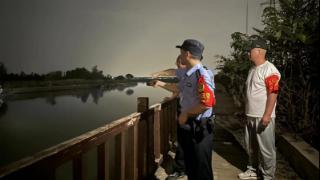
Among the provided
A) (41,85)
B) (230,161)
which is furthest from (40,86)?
(230,161)

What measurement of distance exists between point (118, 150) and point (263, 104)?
1700 mm

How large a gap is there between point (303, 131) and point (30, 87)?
3857 inches

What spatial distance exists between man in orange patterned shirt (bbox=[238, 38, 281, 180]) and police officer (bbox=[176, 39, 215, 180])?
3.18ft

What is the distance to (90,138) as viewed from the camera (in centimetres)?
245

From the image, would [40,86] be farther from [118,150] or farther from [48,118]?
[118,150]

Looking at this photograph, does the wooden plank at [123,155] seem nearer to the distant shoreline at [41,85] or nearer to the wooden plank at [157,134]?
the wooden plank at [157,134]

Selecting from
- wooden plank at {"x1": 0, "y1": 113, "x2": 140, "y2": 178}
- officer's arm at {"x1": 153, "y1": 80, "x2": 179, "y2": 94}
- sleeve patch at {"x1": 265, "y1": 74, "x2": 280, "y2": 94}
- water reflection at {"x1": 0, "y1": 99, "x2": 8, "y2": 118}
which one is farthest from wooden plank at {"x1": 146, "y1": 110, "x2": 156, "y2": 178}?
water reflection at {"x1": 0, "y1": 99, "x2": 8, "y2": 118}

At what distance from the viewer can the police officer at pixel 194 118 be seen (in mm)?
2779

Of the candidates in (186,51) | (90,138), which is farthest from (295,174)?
(90,138)

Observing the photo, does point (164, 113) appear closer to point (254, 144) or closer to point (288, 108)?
point (254, 144)

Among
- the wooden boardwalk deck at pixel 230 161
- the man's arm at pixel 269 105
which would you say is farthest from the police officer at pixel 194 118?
the wooden boardwalk deck at pixel 230 161

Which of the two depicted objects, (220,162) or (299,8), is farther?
(299,8)

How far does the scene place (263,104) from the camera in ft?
12.1

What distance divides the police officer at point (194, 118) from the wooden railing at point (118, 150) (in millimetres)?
653
